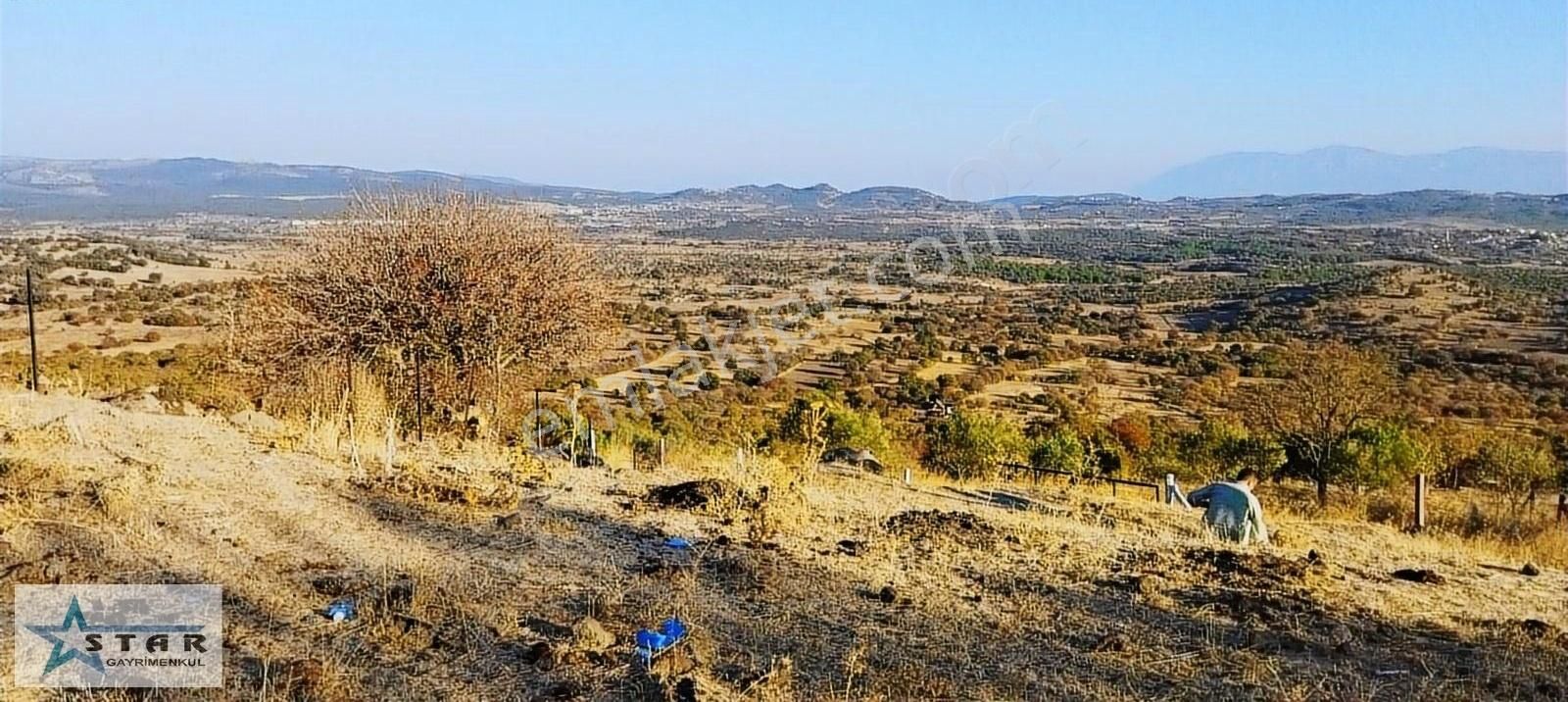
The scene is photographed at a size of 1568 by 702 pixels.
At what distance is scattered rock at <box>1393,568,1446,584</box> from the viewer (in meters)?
8.84

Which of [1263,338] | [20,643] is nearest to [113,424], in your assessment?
[20,643]

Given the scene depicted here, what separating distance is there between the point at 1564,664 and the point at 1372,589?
5.97 ft

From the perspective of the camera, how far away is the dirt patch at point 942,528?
9.05 m

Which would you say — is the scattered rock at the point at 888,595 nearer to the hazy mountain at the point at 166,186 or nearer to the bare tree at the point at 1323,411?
the bare tree at the point at 1323,411

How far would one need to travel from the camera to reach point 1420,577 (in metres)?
8.90

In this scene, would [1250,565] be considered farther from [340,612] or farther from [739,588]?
[340,612]

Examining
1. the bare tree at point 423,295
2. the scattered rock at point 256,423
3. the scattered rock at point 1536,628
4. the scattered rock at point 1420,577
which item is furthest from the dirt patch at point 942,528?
the bare tree at point 423,295

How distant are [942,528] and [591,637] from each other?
3921mm

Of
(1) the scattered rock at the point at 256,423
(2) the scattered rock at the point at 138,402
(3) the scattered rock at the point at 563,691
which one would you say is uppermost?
(3) the scattered rock at the point at 563,691

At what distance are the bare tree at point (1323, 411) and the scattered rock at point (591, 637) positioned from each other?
15.8 m

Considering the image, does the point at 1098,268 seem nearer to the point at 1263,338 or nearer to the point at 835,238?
the point at 835,238

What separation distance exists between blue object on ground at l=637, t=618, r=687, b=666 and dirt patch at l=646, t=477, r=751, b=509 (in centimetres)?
331

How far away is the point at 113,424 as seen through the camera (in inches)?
480

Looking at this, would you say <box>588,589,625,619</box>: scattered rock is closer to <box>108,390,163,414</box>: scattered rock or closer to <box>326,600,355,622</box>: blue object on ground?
<box>326,600,355,622</box>: blue object on ground
